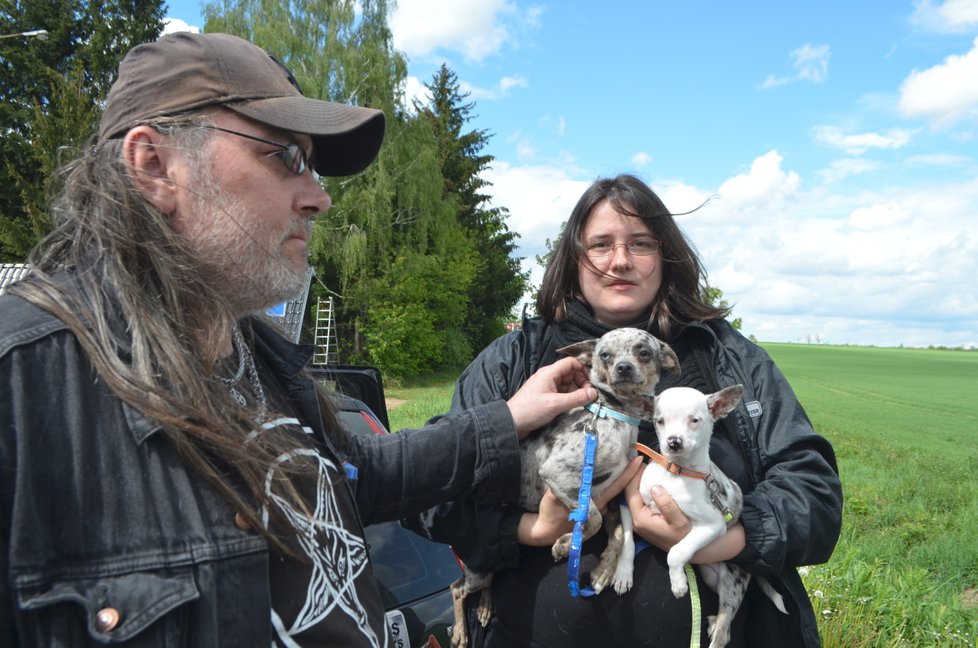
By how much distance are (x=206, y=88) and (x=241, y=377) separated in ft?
2.64

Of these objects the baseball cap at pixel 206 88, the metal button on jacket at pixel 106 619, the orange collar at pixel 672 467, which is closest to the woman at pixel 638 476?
the orange collar at pixel 672 467

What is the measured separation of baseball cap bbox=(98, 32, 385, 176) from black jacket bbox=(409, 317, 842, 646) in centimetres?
139

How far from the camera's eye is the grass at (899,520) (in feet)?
14.5

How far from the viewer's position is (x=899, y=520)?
991 cm

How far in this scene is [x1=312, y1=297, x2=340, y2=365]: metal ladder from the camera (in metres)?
28.5

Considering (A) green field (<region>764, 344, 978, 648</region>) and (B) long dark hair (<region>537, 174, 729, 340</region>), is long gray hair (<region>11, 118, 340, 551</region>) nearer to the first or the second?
(B) long dark hair (<region>537, 174, 729, 340</region>)

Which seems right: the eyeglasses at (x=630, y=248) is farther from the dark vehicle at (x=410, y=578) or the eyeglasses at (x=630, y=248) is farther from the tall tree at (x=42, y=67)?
the tall tree at (x=42, y=67)

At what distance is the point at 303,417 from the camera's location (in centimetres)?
205

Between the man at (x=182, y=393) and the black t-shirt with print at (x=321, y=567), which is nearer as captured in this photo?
the man at (x=182, y=393)

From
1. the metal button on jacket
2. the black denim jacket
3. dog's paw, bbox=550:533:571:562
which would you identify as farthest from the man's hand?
the metal button on jacket

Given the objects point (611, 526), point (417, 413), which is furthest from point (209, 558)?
point (417, 413)

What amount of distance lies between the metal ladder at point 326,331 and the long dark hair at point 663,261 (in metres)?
25.9

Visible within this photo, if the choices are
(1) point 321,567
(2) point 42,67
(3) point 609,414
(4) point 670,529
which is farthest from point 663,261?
(2) point 42,67

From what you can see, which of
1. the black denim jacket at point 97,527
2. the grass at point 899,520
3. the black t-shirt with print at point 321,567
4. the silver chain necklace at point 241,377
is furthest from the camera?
the grass at point 899,520
